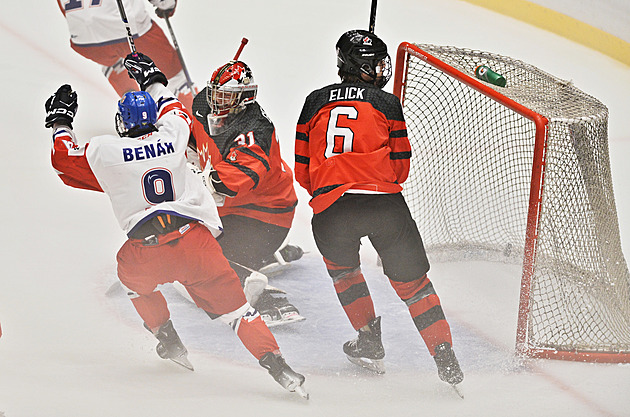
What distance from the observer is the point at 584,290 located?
3.22 meters

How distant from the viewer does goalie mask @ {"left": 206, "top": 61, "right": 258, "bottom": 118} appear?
9.86 feet

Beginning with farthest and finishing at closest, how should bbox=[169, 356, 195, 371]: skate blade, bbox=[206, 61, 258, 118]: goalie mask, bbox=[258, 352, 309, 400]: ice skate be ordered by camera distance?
bbox=[206, 61, 258, 118]: goalie mask
bbox=[169, 356, 195, 371]: skate blade
bbox=[258, 352, 309, 400]: ice skate

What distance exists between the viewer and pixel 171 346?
111 inches

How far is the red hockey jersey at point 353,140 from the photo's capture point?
2656mm

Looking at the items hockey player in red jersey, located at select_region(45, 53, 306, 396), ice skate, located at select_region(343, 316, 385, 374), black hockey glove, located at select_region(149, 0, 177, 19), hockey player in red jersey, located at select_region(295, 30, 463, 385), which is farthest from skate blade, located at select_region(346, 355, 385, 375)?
black hockey glove, located at select_region(149, 0, 177, 19)

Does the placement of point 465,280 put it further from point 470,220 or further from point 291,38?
point 291,38

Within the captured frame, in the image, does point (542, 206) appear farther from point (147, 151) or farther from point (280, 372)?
point (147, 151)

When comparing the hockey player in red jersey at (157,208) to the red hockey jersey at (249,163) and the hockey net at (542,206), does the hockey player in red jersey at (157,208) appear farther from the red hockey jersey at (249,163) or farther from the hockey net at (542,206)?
the hockey net at (542,206)

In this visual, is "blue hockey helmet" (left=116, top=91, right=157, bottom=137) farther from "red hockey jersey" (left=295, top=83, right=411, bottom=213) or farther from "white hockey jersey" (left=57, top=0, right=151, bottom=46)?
"white hockey jersey" (left=57, top=0, right=151, bottom=46)

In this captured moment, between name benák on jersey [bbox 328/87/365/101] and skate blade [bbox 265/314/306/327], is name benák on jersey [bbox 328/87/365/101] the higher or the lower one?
the higher one

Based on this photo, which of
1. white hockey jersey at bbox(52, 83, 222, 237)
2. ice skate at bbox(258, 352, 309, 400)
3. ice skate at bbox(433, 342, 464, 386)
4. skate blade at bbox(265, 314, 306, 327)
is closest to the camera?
white hockey jersey at bbox(52, 83, 222, 237)

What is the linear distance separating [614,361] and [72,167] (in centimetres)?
200

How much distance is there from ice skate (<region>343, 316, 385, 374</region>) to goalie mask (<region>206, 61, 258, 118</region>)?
93 cm

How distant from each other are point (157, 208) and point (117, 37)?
6.80ft
